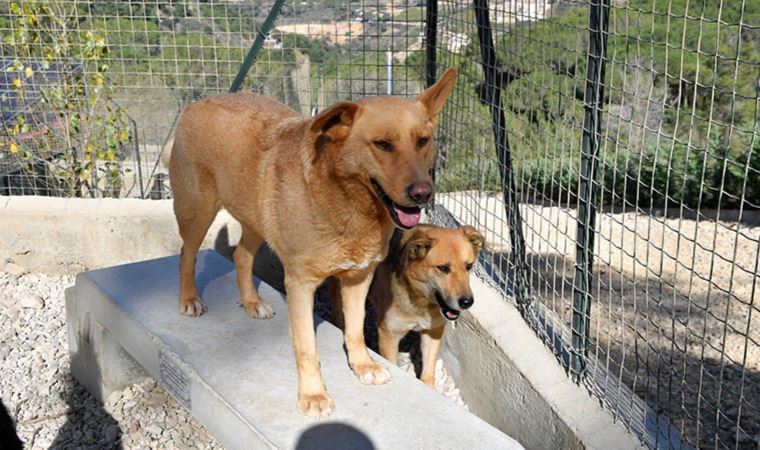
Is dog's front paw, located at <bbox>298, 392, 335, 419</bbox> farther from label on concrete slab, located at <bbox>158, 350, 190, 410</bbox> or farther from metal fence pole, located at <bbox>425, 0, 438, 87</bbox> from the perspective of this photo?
metal fence pole, located at <bbox>425, 0, 438, 87</bbox>

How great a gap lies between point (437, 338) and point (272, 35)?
11.2 feet

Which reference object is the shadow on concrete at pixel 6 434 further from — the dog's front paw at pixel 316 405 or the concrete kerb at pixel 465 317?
the concrete kerb at pixel 465 317

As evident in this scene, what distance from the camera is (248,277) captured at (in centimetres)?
460

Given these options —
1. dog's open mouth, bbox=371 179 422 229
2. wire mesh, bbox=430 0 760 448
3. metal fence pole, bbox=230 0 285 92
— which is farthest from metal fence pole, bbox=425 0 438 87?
dog's open mouth, bbox=371 179 422 229

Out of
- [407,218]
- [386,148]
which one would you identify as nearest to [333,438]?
[407,218]

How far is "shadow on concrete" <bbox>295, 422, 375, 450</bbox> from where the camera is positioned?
130 inches

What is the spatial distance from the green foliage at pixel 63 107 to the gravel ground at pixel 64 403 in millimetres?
1675

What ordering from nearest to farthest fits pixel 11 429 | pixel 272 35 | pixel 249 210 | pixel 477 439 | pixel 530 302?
1. pixel 11 429
2. pixel 477 439
3. pixel 249 210
4. pixel 530 302
5. pixel 272 35

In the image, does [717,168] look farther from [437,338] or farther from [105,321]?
[105,321]

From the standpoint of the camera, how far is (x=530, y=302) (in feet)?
15.1

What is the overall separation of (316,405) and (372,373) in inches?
16.4

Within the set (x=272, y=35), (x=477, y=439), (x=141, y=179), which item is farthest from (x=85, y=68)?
(x=477, y=439)

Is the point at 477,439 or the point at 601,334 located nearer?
the point at 477,439

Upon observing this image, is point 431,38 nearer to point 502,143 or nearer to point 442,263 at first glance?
point 502,143
